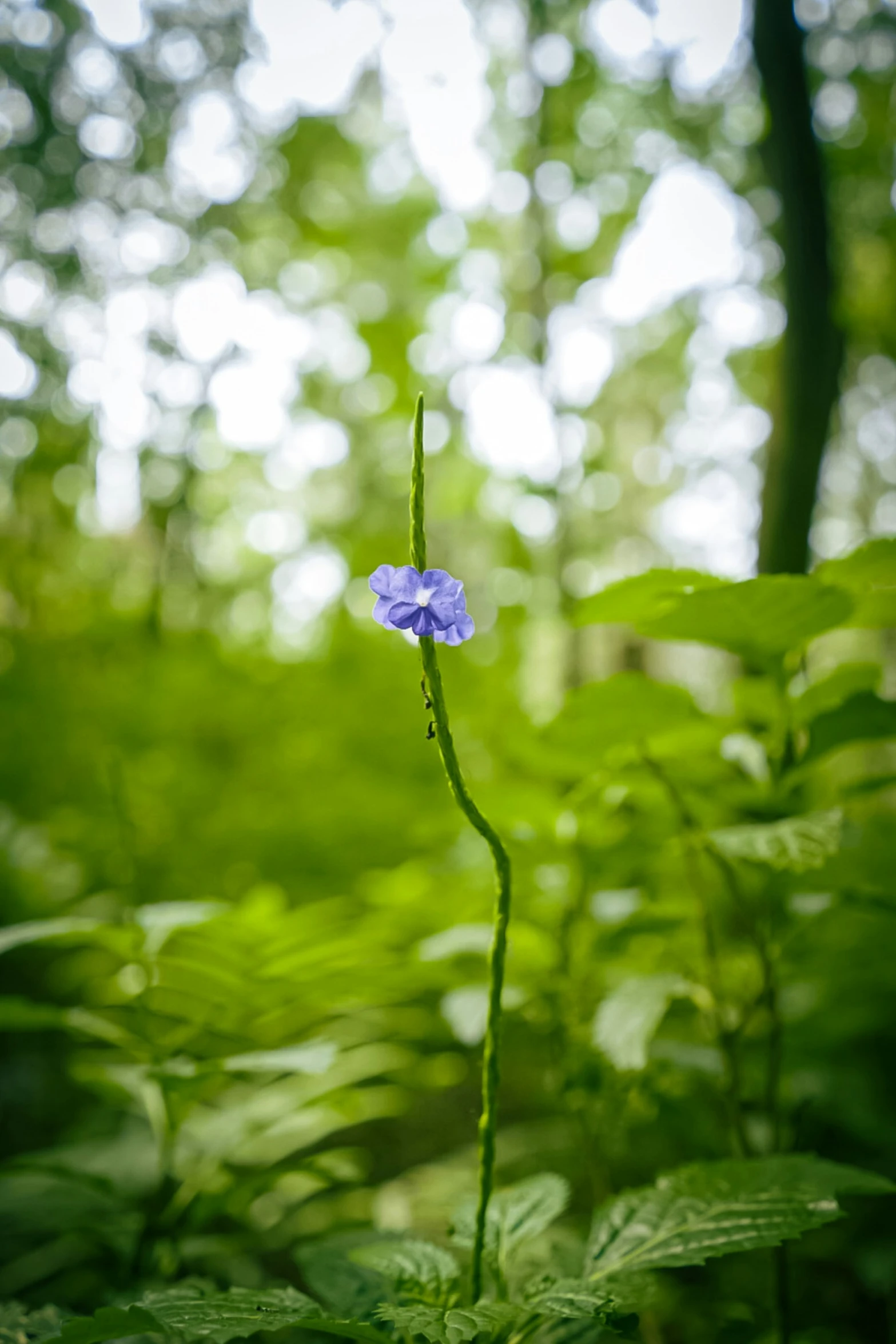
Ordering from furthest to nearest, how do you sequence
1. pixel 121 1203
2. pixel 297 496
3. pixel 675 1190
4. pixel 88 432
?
pixel 297 496, pixel 88 432, pixel 121 1203, pixel 675 1190

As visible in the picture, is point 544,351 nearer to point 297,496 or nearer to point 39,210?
point 39,210

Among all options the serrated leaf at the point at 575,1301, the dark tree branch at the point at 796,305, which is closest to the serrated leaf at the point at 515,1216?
the serrated leaf at the point at 575,1301

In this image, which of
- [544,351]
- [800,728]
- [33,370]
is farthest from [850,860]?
[33,370]

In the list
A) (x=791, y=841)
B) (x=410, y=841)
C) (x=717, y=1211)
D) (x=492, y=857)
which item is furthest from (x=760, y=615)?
(x=410, y=841)

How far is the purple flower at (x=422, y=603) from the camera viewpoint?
0.54 m

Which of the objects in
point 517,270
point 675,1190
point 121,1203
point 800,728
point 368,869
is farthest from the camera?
point 517,270

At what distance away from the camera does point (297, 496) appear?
562 cm

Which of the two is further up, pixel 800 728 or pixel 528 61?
pixel 528 61

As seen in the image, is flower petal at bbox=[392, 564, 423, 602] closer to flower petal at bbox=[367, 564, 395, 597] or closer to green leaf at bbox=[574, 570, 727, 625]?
flower petal at bbox=[367, 564, 395, 597]

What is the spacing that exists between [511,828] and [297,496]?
4.79 metres

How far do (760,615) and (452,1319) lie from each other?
68 cm

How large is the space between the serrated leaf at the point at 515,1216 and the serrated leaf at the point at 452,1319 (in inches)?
5.0

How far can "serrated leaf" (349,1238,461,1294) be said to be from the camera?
0.72 m

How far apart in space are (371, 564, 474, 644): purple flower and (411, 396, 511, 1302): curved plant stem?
0.04 feet
